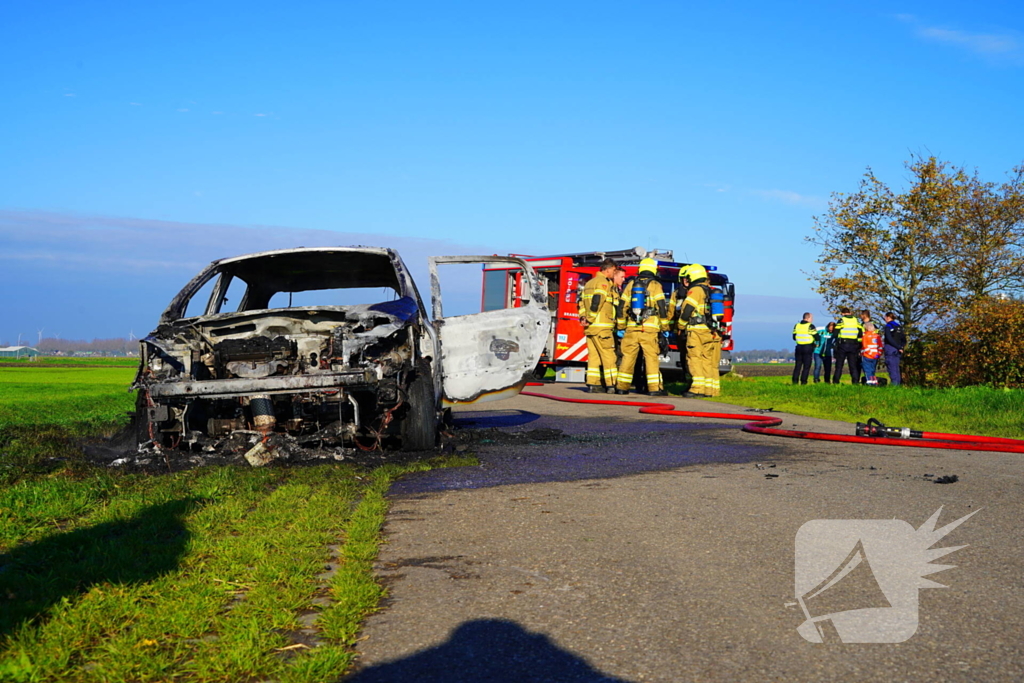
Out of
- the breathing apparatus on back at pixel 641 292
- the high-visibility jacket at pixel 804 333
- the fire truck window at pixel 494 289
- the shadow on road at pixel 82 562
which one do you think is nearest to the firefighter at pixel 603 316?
the breathing apparatus on back at pixel 641 292

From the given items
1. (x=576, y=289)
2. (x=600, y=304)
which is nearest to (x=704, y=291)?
(x=600, y=304)

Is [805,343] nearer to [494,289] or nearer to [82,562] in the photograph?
[494,289]

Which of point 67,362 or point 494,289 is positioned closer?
point 494,289

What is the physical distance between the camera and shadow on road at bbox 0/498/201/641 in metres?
3.41

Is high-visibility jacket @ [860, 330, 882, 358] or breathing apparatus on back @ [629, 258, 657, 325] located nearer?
breathing apparatus on back @ [629, 258, 657, 325]

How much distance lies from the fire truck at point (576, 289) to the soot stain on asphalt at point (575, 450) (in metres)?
8.91

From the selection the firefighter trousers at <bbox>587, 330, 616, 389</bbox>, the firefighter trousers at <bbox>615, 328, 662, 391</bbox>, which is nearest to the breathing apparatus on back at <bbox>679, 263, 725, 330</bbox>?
the firefighter trousers at <bbox>615, 328, 662, 391</bbox>

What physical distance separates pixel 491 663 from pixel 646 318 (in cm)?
1383

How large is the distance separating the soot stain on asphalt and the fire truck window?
34.0 feet

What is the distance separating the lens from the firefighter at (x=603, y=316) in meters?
16.9

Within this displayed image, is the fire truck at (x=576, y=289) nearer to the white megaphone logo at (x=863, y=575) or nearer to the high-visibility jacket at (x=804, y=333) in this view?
the high-visibility jacket at (x=804, y=333)

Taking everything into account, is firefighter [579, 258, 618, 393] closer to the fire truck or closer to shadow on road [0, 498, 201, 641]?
the fire truck

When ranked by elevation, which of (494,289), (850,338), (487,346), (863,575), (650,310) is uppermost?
(494,289)

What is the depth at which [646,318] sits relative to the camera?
16453 millimetres
